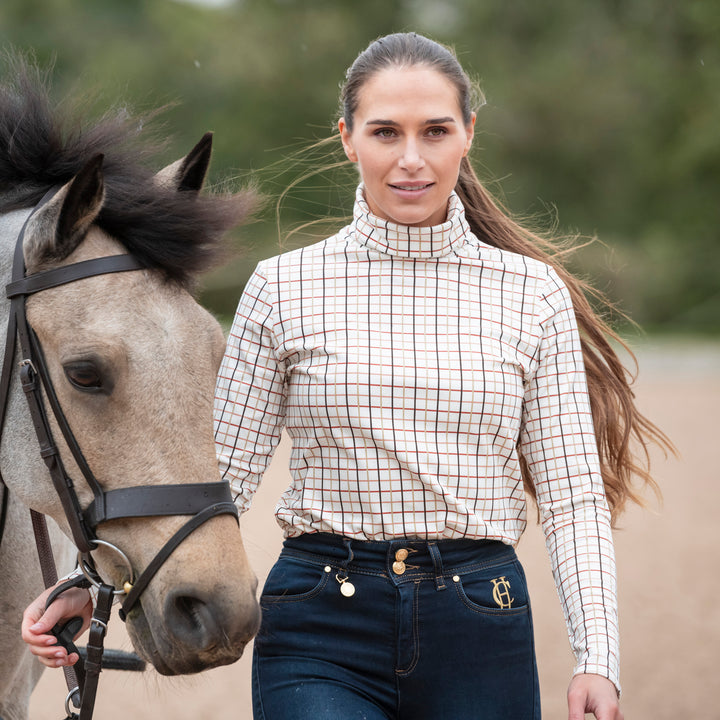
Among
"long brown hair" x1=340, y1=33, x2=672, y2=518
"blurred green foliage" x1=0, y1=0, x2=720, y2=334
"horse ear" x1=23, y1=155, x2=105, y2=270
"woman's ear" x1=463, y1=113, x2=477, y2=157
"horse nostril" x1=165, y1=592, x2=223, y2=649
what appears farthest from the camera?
"blurred green foliage" x1=0, y1=0, x2=720, y2=334

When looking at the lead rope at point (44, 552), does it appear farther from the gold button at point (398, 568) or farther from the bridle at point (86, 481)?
the gold button at point (398, 568)

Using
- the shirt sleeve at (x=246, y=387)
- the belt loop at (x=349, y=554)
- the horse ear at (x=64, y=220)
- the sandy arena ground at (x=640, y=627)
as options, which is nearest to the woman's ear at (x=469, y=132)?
the shirt sleeve at (x=246, y=387)

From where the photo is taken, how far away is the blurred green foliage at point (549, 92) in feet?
97.1

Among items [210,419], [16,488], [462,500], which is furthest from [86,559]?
[462,500]

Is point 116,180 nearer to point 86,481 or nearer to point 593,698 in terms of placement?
point 86,481

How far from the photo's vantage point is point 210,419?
6.94ft

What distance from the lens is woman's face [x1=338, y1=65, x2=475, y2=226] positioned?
221 cm

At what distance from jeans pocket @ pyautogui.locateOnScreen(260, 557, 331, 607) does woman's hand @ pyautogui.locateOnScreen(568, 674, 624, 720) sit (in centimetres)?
58

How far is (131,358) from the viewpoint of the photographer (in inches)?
81.0

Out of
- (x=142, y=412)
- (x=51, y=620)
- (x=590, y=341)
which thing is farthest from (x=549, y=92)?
(x=51, y=620)

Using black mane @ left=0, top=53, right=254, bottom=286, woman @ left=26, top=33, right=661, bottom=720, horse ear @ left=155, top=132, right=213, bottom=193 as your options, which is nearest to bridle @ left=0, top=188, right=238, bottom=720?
black mane @ left=0, top=53, right=254, bottom=286

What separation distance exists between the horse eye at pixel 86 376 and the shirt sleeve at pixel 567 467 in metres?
1.00

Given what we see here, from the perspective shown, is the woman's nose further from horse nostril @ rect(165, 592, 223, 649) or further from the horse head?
horse nostril @ rect(165, 592, 223, 649)

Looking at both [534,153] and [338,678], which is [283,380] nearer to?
[338,678]
